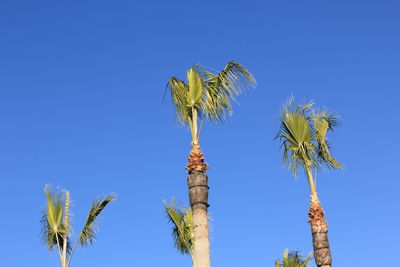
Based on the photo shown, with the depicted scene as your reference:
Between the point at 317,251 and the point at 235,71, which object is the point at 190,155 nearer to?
the point at 235,71

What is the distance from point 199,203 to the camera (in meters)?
12.6

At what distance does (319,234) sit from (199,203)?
5.54 m

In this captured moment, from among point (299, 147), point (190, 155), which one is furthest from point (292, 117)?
point (190, 155)

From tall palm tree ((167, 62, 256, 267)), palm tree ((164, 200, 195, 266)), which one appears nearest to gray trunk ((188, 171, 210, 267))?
tall palm tree ((167, 62, 256, 267))

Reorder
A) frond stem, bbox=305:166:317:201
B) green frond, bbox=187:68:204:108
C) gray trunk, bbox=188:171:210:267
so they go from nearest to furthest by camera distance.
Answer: gray trunk, bbox=188:171:210:267
green frond, bbox=187:68:204:108
frond stem, bbox=305:166:317:201

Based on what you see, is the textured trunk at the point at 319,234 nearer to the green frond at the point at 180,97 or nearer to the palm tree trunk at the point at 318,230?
the palm tree trunk at the point at 318,230

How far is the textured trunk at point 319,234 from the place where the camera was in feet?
52.9

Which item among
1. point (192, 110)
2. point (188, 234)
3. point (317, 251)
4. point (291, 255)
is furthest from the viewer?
point (188, 234)

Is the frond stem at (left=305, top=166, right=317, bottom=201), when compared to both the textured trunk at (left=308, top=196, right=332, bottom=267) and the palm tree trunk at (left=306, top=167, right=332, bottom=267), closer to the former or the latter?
the palm tree trunk at (left=306, top=167, right=332, bottom=267)

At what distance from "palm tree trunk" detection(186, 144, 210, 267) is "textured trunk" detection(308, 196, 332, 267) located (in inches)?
195

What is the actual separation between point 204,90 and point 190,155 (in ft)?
6.25

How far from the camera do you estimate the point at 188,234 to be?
66.6ft

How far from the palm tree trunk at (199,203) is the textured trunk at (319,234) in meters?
4.95

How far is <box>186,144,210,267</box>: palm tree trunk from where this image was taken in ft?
39.8
